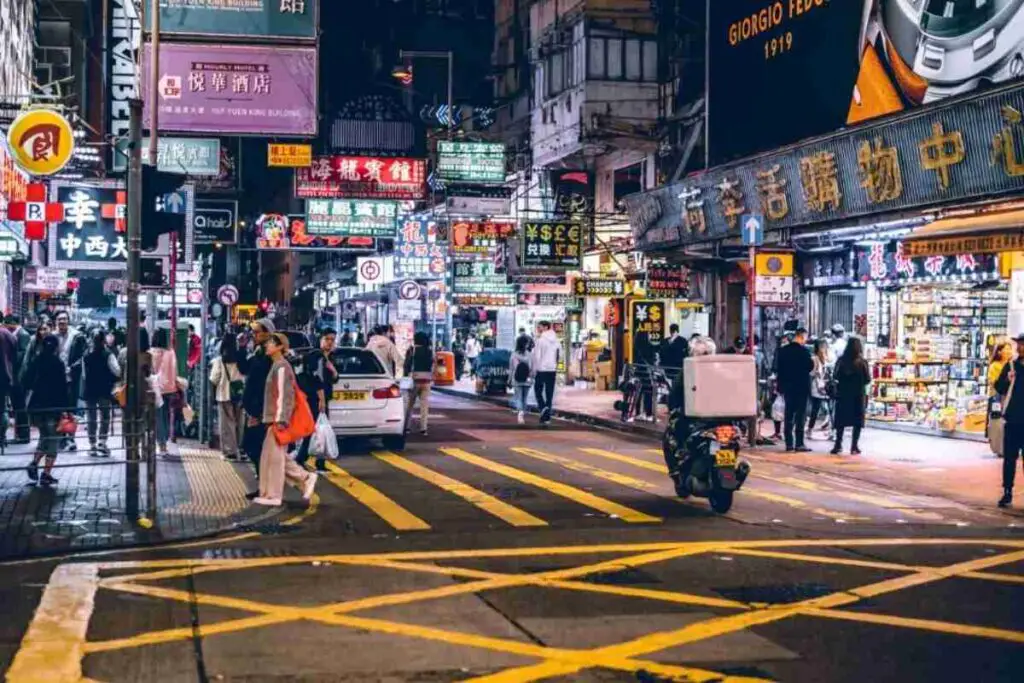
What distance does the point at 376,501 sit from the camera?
45.7ft

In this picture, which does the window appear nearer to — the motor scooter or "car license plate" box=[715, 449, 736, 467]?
the motor scooter

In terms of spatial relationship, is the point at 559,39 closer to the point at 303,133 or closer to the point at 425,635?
the point at 303,133

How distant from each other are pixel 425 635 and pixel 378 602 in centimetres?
99

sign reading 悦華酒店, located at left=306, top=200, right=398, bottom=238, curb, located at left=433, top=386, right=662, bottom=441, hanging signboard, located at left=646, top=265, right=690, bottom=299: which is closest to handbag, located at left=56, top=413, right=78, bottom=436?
curb, located at left=433, top=386, right=662, bottom=441

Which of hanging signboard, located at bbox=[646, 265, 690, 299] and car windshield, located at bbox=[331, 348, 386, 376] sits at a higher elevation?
hanging signboard, located at bbox=[646, 265, 690, 299]

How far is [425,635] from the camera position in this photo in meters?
7.70

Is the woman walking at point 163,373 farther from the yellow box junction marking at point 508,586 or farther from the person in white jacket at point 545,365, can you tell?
the yellow box junction marking at point 508,586

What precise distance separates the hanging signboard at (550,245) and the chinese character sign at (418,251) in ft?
24.3

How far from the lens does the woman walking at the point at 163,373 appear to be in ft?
60.4

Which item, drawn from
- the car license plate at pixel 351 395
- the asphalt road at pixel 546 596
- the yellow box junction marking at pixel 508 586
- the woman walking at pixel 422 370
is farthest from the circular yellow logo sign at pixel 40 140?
the yellow box junction marking at pixel 508 586

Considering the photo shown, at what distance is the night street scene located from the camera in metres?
8.06

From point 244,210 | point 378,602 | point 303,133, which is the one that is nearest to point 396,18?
point 244,210

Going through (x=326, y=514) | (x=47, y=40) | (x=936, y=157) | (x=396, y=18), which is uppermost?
(x=396, y=18)

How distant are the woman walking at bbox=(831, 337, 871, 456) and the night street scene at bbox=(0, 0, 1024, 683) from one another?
8cm
